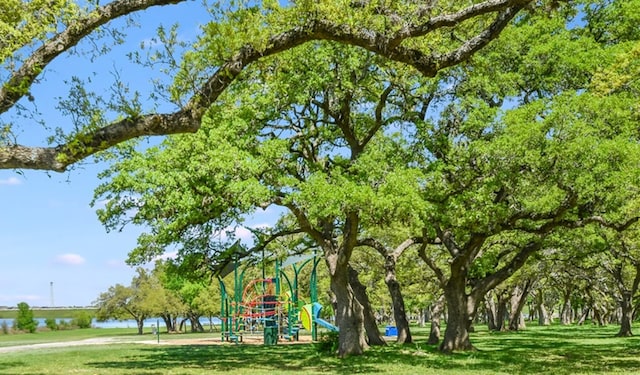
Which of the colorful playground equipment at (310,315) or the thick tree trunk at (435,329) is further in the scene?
the colorful playground equipment at (310,315)

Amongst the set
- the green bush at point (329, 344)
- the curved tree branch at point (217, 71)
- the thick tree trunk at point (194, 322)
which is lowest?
the thick tree trunk at point (194, 322)

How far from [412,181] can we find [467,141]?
126 inches

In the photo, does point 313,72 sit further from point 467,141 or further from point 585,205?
point 585,205

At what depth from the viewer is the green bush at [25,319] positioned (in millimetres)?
62713

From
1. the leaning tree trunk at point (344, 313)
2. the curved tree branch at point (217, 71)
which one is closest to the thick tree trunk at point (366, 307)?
the leaning tree trunk at point (344, 313)

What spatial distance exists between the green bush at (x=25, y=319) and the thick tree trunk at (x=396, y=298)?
47163mm

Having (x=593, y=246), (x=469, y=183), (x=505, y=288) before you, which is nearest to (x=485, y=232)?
(x=469, y=183)

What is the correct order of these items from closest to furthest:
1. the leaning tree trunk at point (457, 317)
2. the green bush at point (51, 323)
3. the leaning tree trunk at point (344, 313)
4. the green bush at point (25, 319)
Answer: the leaning tree trunk at point (344, 313)
the leaning tree trunk at point (457, 317)
the green bush at point (25, 319)
the green bush at point (51, 323)

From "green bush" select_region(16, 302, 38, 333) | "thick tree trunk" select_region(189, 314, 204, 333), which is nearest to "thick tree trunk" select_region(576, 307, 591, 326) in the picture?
"thick tree trunk" select_region(189, 314, 204, 333)

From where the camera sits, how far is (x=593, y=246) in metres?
25.6

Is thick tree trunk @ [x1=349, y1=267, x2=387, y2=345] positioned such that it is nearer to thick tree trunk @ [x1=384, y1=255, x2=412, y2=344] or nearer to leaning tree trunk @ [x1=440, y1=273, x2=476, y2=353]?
thick tree trunk @ [x1=384, y1=255, x2=412, y2=344]

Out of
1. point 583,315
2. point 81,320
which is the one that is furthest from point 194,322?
point 583,315

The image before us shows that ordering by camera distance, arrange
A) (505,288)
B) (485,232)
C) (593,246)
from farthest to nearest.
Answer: (505,288)
(593,246)
(485,232)

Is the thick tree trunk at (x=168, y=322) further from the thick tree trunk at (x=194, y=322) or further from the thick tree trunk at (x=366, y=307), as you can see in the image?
the thick tree trunk at (x=366, y=307)
